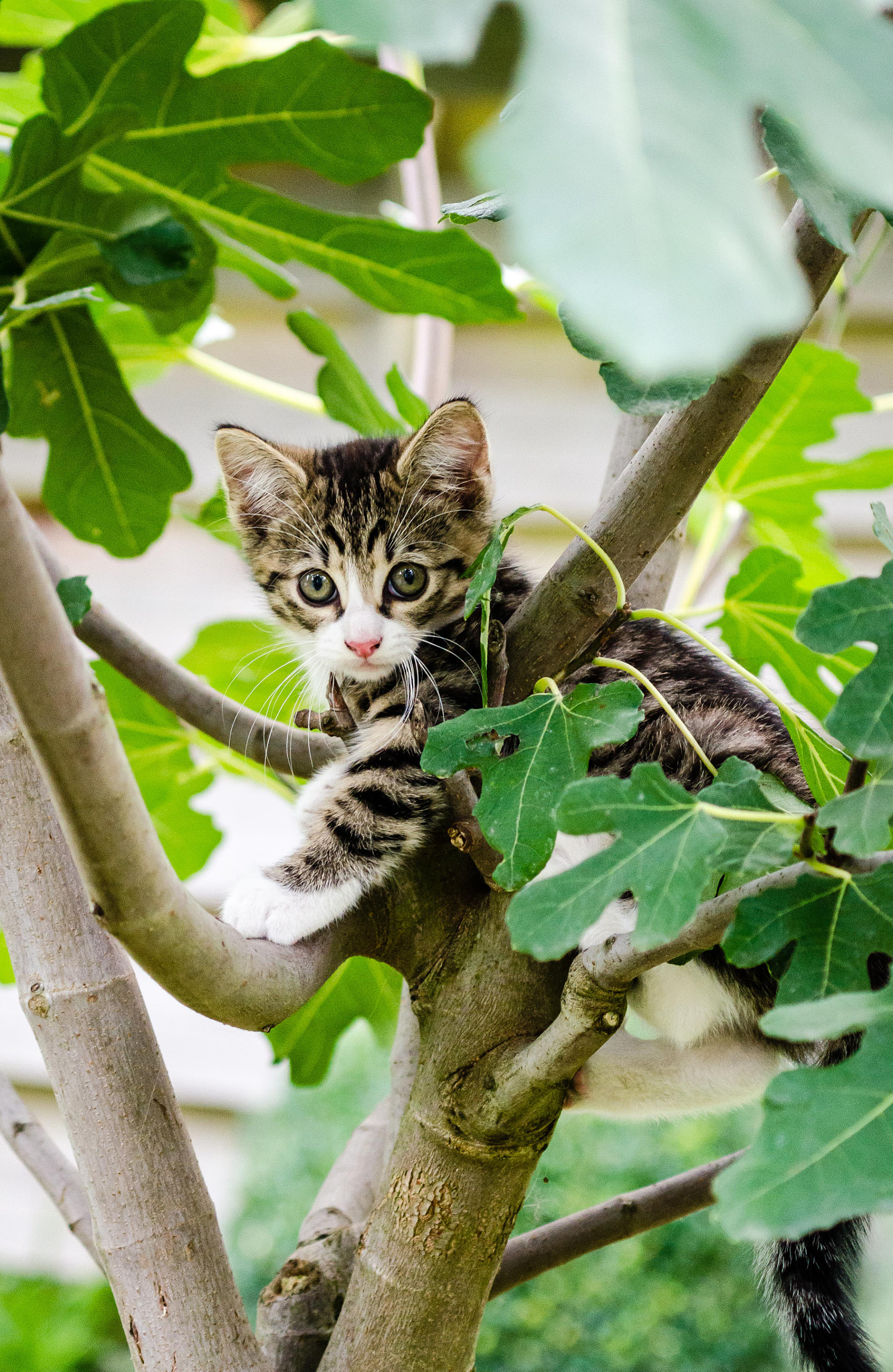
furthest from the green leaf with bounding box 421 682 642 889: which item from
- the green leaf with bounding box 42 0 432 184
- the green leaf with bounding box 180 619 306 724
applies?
the green leaf with bounding box 180 619 306 724

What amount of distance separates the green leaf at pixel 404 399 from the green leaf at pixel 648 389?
56cm

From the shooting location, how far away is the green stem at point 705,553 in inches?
42.0

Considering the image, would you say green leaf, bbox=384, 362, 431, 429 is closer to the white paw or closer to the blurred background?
the white paw

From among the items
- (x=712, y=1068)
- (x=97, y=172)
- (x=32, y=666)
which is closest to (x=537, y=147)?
(x=32, y=666)

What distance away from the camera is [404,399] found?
108 centimetres

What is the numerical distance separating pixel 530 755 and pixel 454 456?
54 centimetres

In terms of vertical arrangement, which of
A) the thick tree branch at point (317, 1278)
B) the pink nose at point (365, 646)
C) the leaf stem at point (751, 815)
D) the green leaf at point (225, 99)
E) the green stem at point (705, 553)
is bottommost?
the thick tree branch at point (317, 1278)

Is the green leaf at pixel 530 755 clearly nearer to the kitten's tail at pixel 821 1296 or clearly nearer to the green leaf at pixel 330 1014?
the kitten's tail at pixel 821 1296

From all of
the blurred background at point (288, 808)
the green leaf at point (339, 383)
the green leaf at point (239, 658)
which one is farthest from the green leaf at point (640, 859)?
the blurred background at point (288, 808)

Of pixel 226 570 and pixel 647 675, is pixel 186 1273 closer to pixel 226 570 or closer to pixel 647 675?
pixel 647 675

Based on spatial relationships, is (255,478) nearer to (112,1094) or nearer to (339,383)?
(339,383)

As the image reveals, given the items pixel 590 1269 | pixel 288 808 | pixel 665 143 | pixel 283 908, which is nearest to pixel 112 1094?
pixel 283 908

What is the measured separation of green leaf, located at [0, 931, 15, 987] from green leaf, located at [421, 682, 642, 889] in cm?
54

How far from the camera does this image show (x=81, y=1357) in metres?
2.17
